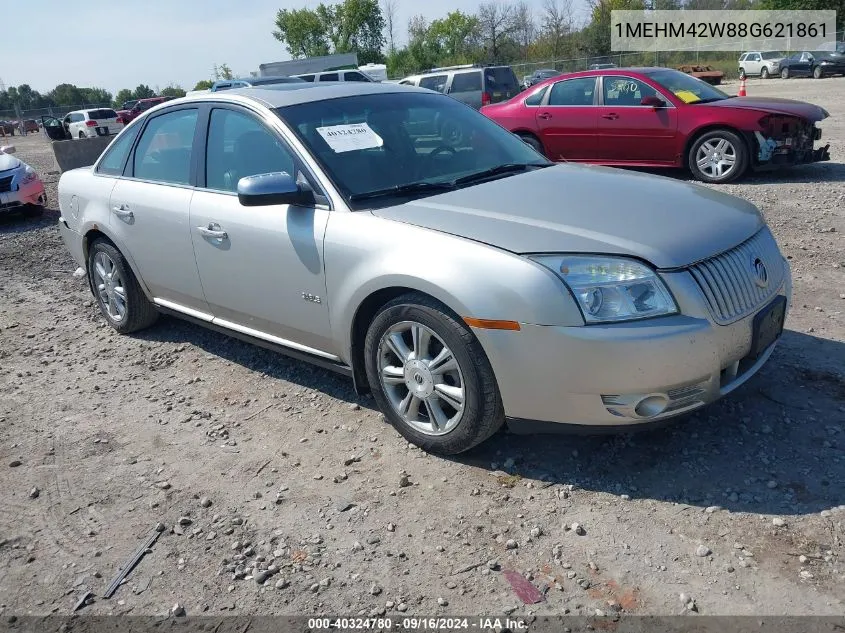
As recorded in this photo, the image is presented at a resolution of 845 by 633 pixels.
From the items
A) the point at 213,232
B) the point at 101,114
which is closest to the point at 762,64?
the point at 101,114

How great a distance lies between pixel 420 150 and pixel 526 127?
22.9 ft

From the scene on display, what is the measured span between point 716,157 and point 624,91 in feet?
5.01

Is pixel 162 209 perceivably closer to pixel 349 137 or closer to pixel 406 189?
pixel 349 137

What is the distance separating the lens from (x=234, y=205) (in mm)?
Result: 3965

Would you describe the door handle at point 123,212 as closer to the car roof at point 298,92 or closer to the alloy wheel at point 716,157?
the car roof at point 298,92

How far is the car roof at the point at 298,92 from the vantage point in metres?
4.03

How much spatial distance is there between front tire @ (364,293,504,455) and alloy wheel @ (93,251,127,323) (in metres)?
2.62

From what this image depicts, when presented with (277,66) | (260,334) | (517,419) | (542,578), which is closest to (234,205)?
(260,334)

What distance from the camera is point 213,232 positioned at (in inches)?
159

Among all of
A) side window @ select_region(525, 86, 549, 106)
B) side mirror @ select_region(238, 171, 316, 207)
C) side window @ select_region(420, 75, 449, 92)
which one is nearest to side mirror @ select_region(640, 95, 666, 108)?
side window @ select_region(525, 86, 549, 106)

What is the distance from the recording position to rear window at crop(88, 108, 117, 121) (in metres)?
32.6

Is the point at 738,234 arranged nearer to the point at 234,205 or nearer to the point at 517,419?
the point at 517,419

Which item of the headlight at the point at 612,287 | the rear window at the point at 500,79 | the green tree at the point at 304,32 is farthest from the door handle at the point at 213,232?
the green tree at the point at 304,32

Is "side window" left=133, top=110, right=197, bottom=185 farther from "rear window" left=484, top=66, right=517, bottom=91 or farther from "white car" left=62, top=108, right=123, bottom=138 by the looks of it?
"white car" left=62, top=108, right=123, bottom=138
